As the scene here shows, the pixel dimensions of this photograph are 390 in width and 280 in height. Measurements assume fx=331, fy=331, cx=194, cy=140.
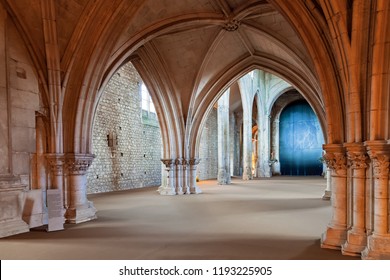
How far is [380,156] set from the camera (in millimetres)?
3828

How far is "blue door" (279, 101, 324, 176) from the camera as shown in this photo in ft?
92.4

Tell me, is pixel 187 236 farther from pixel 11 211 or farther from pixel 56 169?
pixel 56 169

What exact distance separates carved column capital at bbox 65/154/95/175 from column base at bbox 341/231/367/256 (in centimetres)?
531

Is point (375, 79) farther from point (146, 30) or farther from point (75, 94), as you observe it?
point (146, 30)

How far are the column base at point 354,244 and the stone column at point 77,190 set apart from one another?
5058mm

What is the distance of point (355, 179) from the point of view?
14.1ft

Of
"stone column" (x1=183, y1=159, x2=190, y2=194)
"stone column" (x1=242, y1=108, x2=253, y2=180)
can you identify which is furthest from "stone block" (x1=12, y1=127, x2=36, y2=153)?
"stone column" (x1=242, y1=108, x2=253, y2=180)

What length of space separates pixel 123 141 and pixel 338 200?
11.3m

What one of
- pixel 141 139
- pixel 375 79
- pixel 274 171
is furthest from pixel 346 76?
pixel 274 171

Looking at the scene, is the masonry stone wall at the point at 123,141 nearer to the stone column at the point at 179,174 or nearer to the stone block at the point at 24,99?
the stone column at the point at 179,174

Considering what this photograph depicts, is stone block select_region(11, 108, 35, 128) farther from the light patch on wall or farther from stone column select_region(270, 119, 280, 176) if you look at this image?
stone column select_region(270, 119, 280, 176)

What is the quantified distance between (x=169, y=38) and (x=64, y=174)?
596cm

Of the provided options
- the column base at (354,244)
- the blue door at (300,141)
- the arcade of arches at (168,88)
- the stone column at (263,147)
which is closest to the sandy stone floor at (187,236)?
the column base at (354,244)

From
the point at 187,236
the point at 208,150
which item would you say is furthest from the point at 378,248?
the point at 208,150
